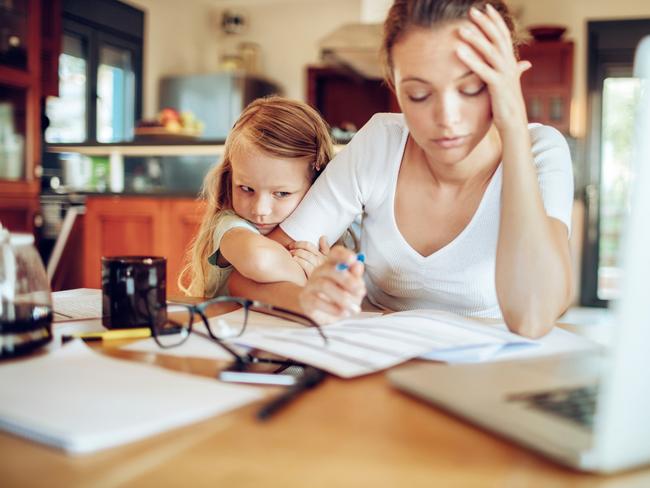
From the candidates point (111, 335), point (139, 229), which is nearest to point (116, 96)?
point (139, 229)

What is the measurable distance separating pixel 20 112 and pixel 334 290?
3.78m

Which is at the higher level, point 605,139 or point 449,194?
point 605,139

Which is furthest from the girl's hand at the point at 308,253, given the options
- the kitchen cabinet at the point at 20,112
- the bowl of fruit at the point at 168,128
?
the kitchen cabinet at the point at 20,112

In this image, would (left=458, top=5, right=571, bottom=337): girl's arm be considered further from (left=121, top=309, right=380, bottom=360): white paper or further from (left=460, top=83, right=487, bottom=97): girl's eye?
(left=121, top=309, right=380, bottom=360): white paper

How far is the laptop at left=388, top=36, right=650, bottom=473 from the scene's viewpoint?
38cm

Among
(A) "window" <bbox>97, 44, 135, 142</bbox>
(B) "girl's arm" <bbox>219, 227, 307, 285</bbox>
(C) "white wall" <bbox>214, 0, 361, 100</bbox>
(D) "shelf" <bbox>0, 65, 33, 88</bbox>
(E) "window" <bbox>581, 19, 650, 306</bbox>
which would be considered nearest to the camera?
(B) "girl's arm" <bbox>219, 227, 307, 285</bbox>

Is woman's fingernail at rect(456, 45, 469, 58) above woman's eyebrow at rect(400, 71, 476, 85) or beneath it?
above

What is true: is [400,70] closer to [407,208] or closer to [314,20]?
[407,208]

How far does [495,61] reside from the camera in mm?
933

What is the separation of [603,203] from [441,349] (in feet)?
17.8

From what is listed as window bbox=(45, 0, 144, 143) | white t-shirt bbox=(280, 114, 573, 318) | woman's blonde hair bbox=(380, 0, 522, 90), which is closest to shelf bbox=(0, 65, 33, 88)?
window bbox=(45, 0, 144, 143)

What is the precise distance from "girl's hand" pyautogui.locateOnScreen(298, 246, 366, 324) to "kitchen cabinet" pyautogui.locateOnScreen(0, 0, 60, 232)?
3494 millimetres

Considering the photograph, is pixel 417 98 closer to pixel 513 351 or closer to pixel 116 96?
pixel 513 351

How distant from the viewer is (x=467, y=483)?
42 cm
